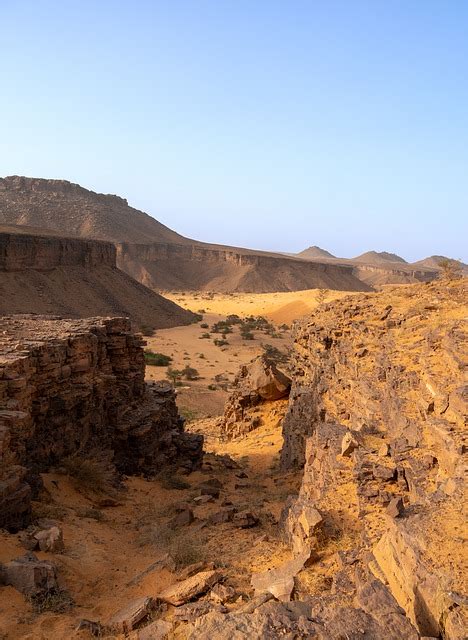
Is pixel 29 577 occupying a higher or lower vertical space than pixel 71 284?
lower


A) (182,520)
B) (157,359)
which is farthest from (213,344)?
(182,520)

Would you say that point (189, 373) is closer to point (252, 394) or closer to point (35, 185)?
point (252, 394)

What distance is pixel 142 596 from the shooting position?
587cm

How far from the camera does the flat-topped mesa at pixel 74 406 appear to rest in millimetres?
8656

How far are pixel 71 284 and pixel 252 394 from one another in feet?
89.3

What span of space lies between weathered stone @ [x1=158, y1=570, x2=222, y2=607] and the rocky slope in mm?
30042

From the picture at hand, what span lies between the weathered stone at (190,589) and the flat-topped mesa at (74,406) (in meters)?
3.12

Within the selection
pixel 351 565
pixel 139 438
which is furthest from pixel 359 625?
pixel 139 438

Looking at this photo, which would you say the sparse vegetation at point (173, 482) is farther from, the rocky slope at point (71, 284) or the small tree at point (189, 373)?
the rocky slope at point (71, 284)

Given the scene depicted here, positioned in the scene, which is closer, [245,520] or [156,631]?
[156,631]

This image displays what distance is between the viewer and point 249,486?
1185 centimetres

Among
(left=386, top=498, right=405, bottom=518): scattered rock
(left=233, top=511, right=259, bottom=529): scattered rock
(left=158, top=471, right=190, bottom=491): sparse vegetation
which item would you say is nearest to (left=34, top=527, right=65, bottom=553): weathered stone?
(left=233, top=511, right=259, bottom=529): scattered rock

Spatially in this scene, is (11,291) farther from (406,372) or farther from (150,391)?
(406,372)

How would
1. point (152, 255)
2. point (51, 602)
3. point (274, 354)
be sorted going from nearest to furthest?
point (51, 602) → point (274, 354) → point (152, 255)
